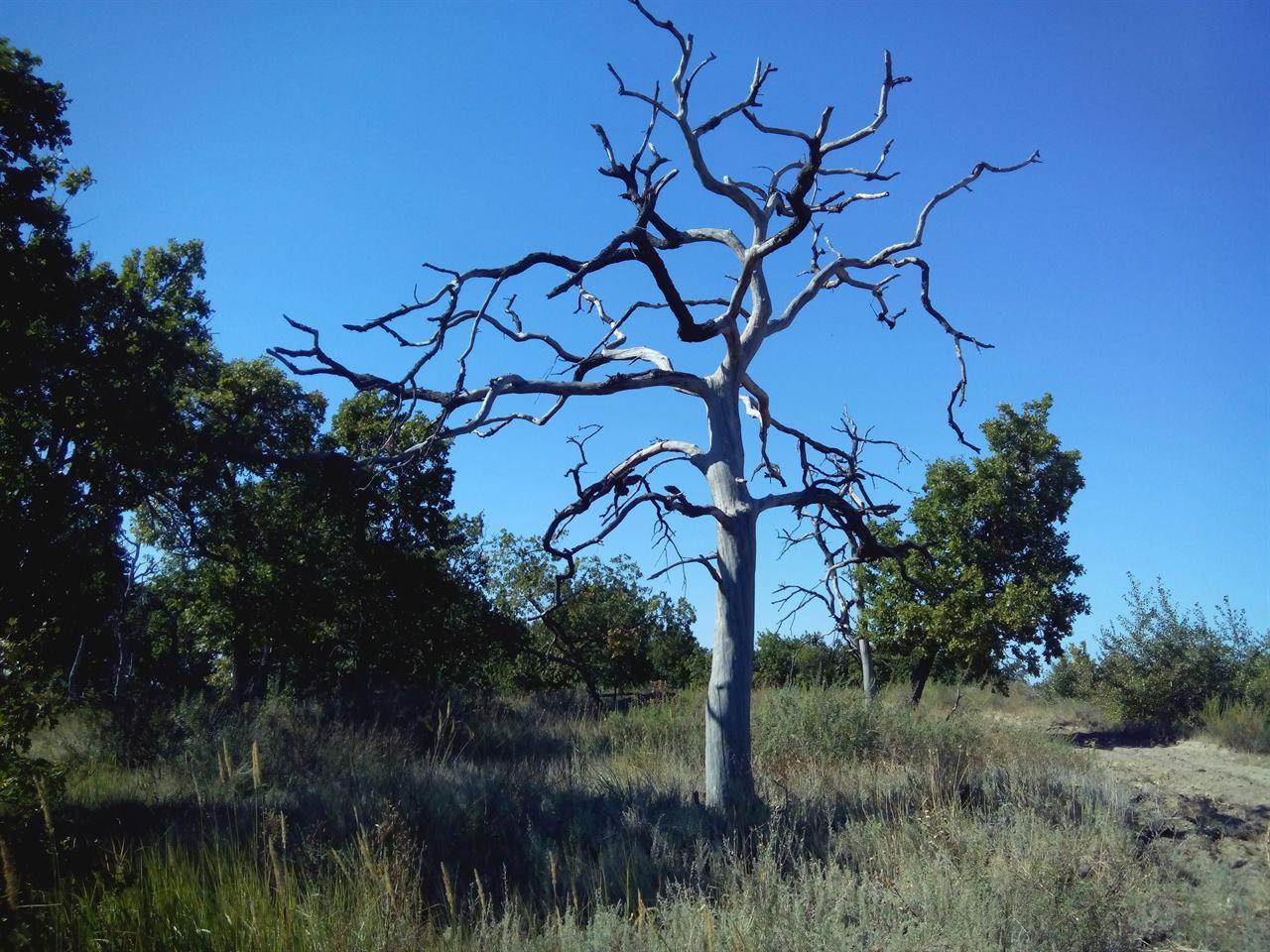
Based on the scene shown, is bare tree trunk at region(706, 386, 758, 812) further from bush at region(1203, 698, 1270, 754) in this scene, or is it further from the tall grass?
bush at region(1203, 698, 1270, 754)

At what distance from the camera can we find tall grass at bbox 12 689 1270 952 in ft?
16.1

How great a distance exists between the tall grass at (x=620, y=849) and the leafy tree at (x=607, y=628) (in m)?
8.39

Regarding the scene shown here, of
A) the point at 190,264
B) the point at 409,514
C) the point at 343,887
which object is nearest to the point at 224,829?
the point at 343,887

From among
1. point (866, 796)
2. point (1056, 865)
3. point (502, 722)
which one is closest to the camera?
point (1056, 865)

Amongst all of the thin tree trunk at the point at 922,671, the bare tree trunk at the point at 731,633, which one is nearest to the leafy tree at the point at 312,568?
the bare tree trunk at the point at 731,633

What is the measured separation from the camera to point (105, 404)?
12.1 meters

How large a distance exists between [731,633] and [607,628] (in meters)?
14.5

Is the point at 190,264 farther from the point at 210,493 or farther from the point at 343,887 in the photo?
the point at 343,887

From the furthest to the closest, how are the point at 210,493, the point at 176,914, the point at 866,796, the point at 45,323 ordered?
the point at 210,493
the point at 45,323
the point at 866,796
the point at 176,914

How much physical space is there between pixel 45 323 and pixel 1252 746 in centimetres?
1950

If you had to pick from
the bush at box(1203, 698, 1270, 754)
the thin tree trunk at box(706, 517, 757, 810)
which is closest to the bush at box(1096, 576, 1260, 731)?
the bush at box(1203, 698, 1270, 754)

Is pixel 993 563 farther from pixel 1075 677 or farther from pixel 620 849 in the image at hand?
pixel 620 849

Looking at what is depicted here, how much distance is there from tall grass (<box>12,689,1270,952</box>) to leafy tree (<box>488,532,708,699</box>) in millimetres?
8389

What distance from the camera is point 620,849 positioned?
7309 mm
